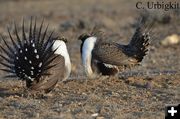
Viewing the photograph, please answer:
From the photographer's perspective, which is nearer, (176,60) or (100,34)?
(100,34)

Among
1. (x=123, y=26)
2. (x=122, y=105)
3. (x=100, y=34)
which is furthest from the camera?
(x=123, y=26)

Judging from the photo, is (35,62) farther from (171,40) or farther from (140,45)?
(171,40)

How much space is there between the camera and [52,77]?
7.30 meters

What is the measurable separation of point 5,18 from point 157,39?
767cm

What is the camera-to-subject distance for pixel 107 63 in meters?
8.07

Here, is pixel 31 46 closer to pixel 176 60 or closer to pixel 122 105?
pixel 122 105

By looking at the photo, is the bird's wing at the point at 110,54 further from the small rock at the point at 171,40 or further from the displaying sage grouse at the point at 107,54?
the small rock at the point at 171,40

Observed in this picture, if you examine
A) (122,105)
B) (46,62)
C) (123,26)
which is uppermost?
(123,26)

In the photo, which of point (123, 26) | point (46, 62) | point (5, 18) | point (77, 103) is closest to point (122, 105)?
point (77, 103)

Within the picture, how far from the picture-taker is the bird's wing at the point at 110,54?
803 cm

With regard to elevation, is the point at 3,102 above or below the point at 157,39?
below

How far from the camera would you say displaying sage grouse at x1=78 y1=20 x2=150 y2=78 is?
26.3ft

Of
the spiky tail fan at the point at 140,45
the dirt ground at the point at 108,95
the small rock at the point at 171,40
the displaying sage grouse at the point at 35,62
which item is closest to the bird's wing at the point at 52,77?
the displaying sage grouse at the point at 35,62

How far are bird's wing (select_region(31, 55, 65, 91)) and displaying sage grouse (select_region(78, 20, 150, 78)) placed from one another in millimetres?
600
